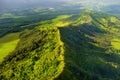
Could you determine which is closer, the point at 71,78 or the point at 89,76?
the point at 71,78

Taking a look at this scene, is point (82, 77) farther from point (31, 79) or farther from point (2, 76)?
point (2, 76)

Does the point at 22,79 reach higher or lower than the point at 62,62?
lower

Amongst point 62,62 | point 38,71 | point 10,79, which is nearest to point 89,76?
point 62,62

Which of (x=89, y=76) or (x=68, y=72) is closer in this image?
(x=68, y=72)

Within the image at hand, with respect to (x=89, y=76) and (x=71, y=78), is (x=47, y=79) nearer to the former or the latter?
(x=71, y=78)

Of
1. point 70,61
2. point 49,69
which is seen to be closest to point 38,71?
point 49,69

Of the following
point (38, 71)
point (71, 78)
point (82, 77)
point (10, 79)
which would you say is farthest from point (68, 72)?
point (10, 79)

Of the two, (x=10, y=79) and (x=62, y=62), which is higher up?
(x=62, y=62)

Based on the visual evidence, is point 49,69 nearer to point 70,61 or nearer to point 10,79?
point 70,61
